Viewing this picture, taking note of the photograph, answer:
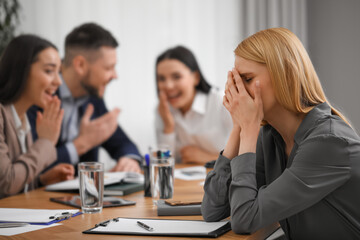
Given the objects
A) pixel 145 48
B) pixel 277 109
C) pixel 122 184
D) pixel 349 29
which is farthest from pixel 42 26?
pixel 277 109

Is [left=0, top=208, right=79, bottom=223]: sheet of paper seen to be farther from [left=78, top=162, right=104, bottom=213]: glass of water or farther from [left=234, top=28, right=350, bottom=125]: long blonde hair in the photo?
[left=234, top=28, right=350, bottom=125]: long blonde hair

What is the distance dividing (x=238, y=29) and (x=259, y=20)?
0.79 feet

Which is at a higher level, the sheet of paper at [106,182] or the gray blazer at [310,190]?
the gray blazer at [310,190]

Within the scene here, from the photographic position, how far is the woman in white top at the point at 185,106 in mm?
3252

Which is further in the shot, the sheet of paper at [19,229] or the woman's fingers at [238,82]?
the woman's fingers at [238,82]

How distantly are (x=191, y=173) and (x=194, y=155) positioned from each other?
2.03ft

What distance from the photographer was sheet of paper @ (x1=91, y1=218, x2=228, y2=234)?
3.88 ft

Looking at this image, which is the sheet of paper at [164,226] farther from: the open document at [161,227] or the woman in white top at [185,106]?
the woman in white top at [185,106]

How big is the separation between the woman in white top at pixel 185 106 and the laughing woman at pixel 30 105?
0.92m

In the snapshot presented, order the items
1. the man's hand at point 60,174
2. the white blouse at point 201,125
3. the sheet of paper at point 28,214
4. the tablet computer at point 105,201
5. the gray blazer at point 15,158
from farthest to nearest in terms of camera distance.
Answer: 1. the white blouse at point 201,125
2. the man's hand at point 60,174
3. the gray blazer at point 15,158
4. the tablet computer at point 105,201
5. the sheet of paper at point 28,214

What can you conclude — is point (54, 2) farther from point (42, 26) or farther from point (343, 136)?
point (343, 136)

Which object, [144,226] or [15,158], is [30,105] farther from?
[144,226]

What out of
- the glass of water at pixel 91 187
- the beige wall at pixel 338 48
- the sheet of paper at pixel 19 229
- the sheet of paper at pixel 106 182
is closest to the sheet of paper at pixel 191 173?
the sheet of paper at pixel 106 182

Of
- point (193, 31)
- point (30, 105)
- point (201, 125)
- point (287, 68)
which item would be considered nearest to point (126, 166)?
point (30, 105)
